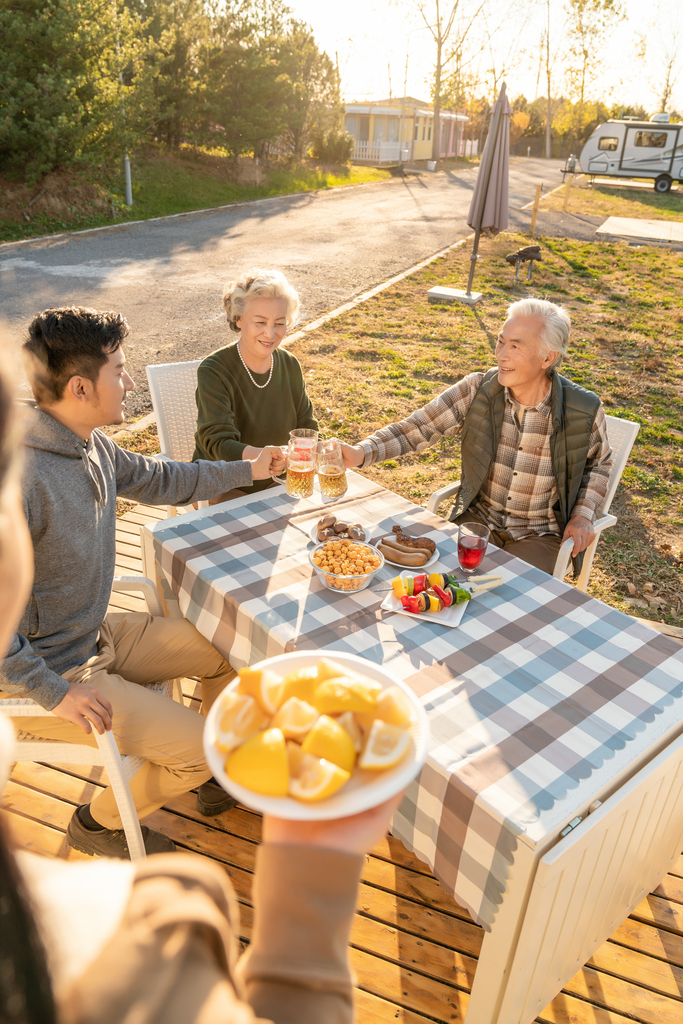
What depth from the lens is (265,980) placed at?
2.38ft

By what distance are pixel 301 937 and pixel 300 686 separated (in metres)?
0.32

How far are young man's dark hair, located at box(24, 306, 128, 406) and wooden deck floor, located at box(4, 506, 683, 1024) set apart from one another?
4.77 ft

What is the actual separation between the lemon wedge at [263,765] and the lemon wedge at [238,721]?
19 millimetres

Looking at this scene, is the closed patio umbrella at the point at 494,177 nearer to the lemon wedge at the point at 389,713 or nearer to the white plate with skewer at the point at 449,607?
the white plate with skewer at the point at 449,607

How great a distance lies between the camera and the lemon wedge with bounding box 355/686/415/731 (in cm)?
93

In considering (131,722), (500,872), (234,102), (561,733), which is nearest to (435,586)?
(561,733)

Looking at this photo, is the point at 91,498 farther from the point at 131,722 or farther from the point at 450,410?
the point at 450,410

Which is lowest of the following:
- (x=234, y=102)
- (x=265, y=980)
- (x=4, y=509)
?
(x=265, y=980)

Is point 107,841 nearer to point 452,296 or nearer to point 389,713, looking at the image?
point 389,713

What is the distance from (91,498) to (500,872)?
1.59m

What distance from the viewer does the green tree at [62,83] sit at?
41.0 ft

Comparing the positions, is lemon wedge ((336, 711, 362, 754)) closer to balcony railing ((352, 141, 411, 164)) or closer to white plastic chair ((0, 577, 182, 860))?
white plastic chair ((0, 577, 182, 860))

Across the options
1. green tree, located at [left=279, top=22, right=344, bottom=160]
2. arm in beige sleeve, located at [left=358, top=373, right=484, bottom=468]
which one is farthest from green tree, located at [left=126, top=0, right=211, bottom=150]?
arm in beige sleeve, located at [left=358, top=373, right=484, bottom=468]

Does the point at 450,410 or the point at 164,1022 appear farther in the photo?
the point at 450,410
